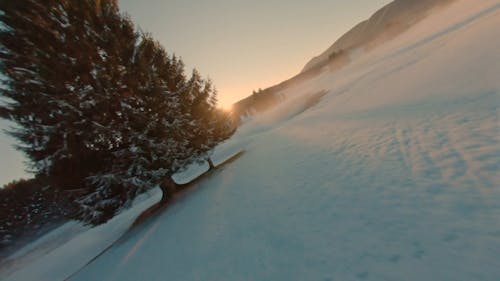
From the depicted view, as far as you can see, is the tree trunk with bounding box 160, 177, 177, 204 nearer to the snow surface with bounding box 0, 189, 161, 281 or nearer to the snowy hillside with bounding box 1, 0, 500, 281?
the snow surface with bounding box 0, 189, 161, 281

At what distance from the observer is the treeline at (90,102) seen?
6254 mm

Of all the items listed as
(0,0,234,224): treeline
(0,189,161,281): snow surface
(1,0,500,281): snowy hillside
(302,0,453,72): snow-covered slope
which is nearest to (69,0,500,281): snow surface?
(1,0,500,281): snowy hillside

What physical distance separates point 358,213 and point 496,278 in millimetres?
1876

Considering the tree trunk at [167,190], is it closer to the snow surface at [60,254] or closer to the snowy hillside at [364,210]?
the snow surface at [60,254]

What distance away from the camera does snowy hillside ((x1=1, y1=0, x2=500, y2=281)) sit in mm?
2861

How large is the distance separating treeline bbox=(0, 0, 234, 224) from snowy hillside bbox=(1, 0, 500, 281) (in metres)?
2.60

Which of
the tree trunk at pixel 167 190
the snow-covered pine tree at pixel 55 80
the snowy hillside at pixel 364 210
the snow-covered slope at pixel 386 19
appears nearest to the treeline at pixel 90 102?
the snow-covered pine tree at pixel 55 80

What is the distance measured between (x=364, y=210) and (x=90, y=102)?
9.13 meters

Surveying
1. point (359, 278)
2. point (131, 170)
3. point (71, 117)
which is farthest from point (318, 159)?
point (71, 117)

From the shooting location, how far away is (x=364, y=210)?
13.1ft

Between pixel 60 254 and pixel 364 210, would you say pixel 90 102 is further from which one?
pixel 60 254

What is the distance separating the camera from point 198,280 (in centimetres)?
398

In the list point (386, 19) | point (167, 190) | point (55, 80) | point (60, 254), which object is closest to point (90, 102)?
point (55, 80)

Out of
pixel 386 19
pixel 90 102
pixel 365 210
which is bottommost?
pixel 365 210
